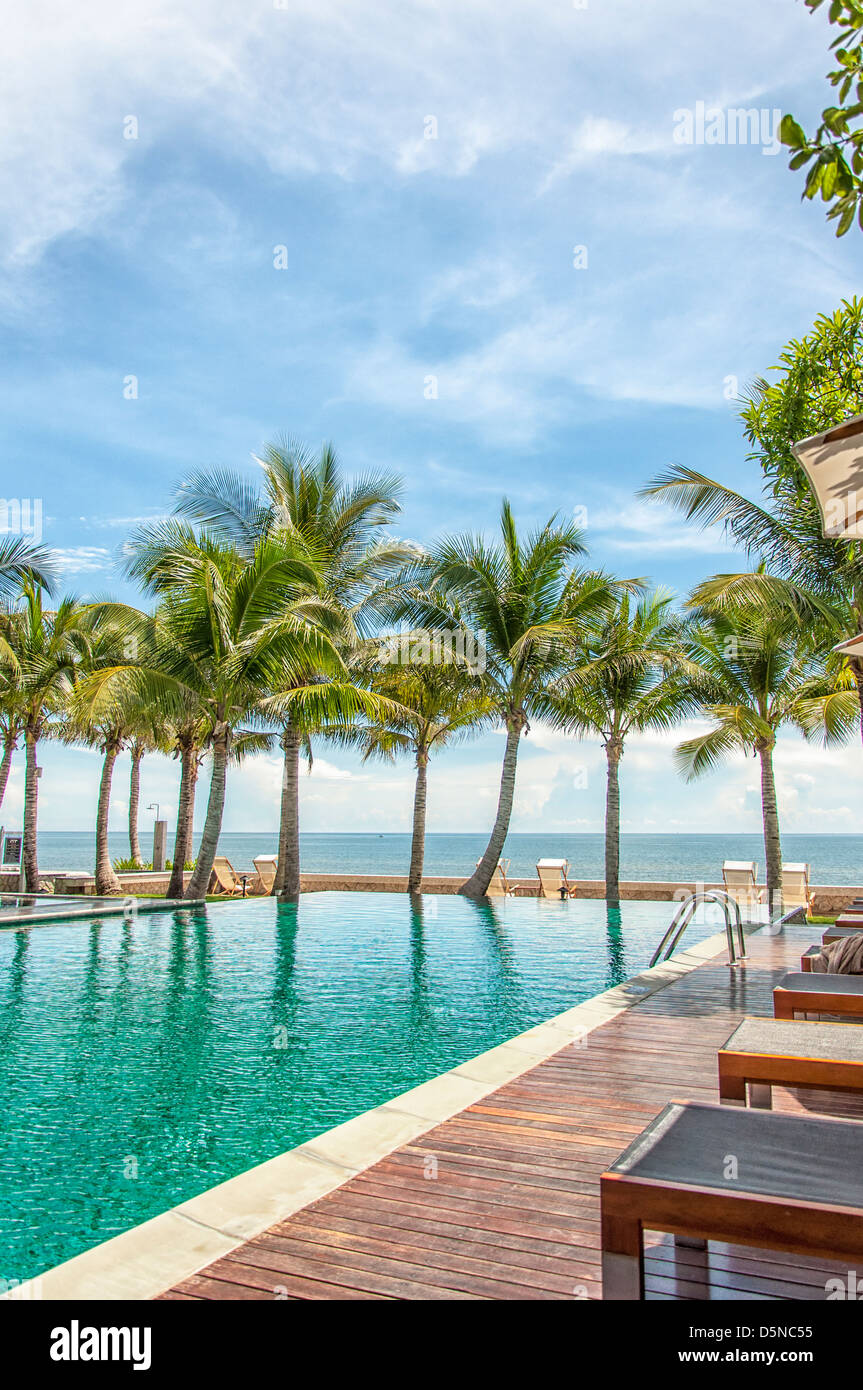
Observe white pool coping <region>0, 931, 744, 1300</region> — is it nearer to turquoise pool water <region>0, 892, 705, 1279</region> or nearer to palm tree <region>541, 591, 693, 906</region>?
turquoise pool water <region>0, 892, 705, 1279</region>

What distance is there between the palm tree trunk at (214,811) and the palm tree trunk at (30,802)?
5883mm

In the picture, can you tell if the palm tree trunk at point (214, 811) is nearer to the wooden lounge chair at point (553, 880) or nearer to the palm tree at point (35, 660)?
the palm tree at point (35, 660)

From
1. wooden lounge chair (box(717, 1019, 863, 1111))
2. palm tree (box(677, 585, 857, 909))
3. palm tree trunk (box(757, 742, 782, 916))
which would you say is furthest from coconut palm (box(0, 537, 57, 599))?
wooden lounge chair (box(717, 1019, 863, 1111))

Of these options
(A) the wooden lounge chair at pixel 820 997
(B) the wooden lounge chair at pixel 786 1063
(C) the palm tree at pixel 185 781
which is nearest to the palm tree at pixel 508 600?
(C) the palm tree at pixel 185 781

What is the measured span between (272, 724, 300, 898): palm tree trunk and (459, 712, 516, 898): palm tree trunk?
12.2 feet

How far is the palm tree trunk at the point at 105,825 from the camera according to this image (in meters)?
19.7

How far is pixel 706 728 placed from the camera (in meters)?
18.6

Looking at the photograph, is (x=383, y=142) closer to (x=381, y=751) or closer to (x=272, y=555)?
(x=272, y=555)

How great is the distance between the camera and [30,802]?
759 inches

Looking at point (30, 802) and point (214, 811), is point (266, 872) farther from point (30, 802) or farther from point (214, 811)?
point (214, 811)

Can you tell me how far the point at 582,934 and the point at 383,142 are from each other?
1208 cm

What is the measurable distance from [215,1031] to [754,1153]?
5166 millimetres

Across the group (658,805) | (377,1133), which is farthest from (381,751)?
(658,805)
